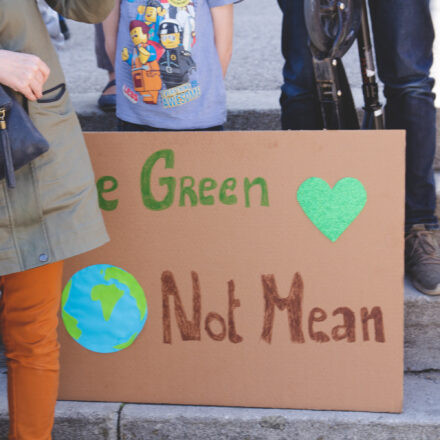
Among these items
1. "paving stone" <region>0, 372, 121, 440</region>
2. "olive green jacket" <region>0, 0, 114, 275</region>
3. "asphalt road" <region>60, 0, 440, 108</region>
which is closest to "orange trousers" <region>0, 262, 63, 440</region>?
"olive green jacket" <region>0, 0, 114, 275</region>

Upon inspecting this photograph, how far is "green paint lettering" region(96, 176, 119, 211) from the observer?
5.46 feet

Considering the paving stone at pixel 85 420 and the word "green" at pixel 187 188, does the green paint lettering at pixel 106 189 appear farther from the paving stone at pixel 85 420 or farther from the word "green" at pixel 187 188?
the paving stone at pixel 85 420

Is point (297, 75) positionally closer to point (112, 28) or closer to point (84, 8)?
point (112, 28)

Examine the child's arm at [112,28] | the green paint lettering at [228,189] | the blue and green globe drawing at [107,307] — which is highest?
the child's arm at [112,28]

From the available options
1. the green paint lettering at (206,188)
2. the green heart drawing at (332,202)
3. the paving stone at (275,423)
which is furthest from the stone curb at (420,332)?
the green paint lettering at (206,188)

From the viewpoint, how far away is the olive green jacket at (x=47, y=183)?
50.7 inches

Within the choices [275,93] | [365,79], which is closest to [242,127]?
[275,93]

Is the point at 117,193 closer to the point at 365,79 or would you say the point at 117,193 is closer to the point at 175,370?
the point at 175,370

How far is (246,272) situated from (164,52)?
65 centimetres

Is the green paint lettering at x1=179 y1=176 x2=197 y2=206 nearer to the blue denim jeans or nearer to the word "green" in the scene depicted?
the word "green"

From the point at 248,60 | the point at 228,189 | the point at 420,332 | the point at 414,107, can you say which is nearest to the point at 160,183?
the point at 228,189

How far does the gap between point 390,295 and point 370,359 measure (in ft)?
0.56

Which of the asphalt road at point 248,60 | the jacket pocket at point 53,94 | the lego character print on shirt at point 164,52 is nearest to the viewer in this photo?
the jacket pocket at point 53,94

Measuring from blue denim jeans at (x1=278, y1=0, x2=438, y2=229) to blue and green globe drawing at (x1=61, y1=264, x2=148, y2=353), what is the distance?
2.55 feet
